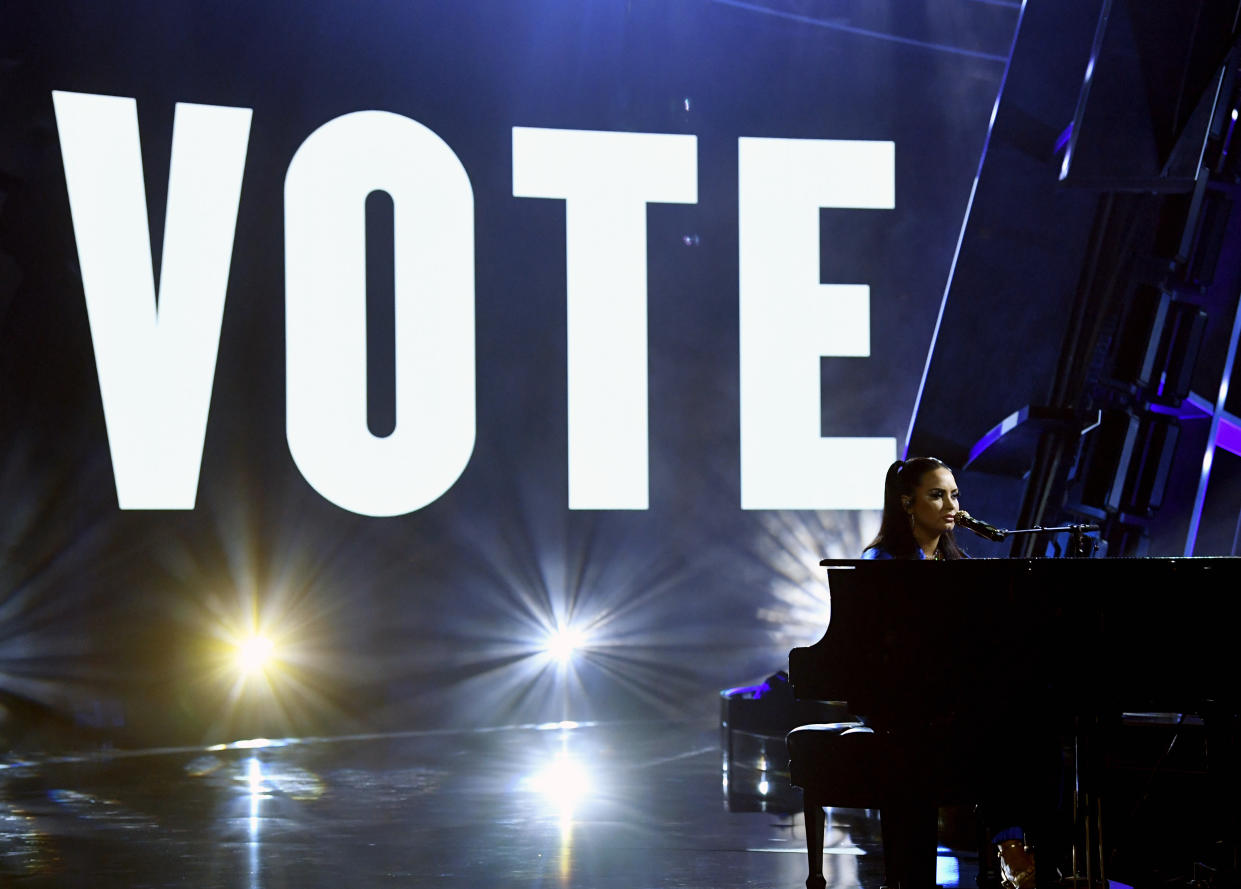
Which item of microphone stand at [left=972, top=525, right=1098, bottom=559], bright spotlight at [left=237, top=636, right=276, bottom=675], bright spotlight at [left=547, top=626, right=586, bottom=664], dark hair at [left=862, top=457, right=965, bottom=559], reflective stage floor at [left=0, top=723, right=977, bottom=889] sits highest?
bright spotlight at [left=547, top=626, right=586, bottom=664]

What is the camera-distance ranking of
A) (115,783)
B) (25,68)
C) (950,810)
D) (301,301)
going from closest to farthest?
(950,810), (115,783), (25,68), (301,301)

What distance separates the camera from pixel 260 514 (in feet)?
26.7

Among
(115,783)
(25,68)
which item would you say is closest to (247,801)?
(115,783)

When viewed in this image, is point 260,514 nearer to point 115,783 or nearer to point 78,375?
point 78,375

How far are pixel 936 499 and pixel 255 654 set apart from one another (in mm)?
5177

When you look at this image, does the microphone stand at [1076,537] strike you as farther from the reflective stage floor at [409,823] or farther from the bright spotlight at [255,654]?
the bright spotlight at [255,654]

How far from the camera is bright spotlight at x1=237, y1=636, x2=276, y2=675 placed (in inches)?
319

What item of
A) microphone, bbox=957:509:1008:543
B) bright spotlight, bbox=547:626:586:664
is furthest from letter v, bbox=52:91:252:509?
microphone, bbox=957:509:1008:543

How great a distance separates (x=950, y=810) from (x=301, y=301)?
5.02 metres

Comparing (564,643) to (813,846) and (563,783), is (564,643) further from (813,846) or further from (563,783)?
(813,846)

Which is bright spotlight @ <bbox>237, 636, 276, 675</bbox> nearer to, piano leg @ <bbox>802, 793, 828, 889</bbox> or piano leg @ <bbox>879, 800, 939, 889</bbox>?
piano leg @ <bbox>802, 793, 828, 889</bbox>

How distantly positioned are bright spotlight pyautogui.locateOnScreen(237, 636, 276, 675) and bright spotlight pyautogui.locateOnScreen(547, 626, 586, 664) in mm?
1669

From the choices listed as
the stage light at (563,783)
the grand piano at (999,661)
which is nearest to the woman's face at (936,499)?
the grand piano at (999,661)

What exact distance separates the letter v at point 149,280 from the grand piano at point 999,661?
5091mm
